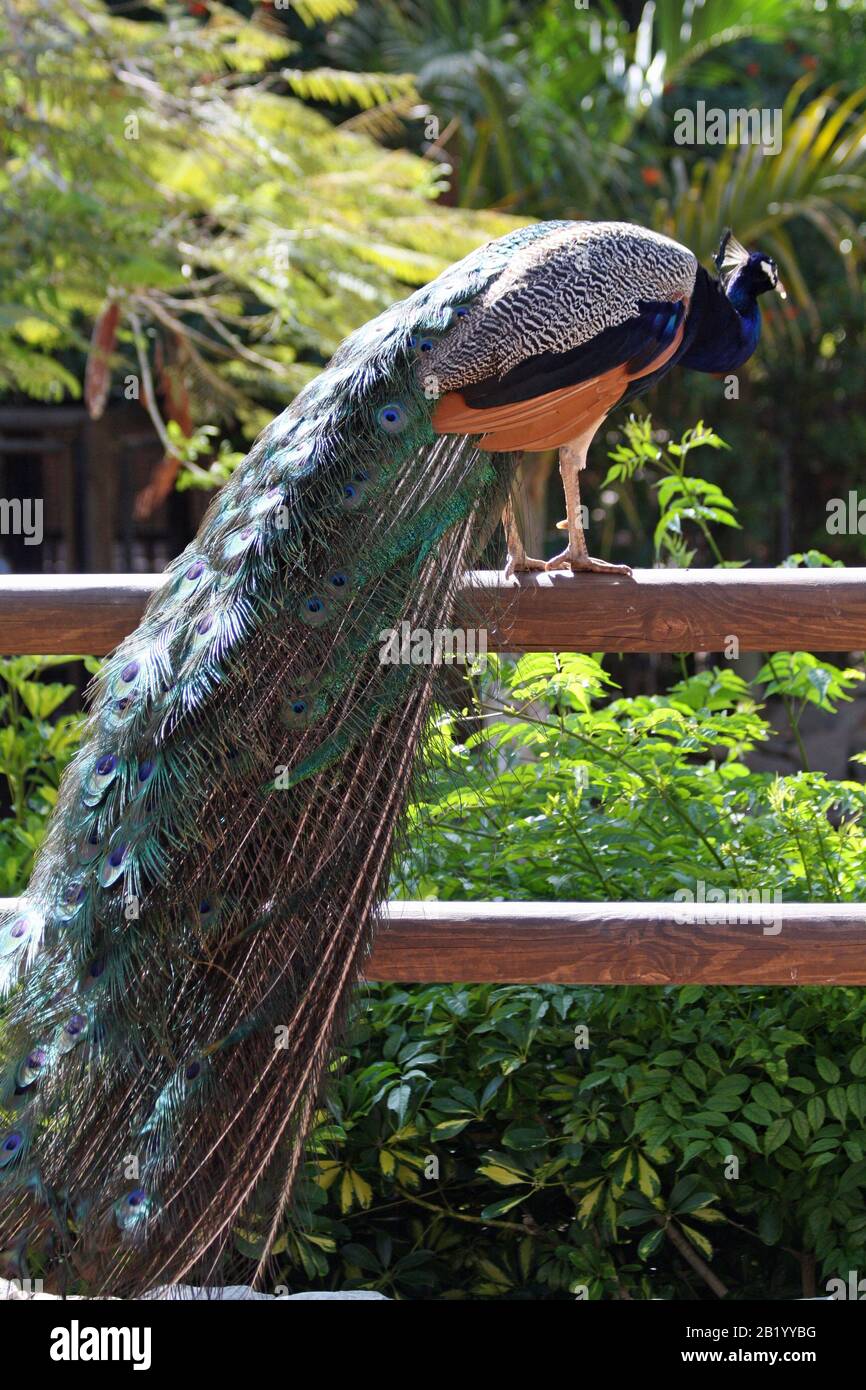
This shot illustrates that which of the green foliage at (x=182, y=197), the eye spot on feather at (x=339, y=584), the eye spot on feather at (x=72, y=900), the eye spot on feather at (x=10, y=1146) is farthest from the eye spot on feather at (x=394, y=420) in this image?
the green foliage at (x=182, y=197)

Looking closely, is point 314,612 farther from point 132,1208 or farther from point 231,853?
point 132,1208

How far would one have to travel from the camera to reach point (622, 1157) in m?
2.61

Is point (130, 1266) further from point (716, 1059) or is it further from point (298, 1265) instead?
point (716, 1059)

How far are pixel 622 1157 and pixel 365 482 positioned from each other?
50.2 inches

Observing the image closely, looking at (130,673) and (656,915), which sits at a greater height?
(130,673)

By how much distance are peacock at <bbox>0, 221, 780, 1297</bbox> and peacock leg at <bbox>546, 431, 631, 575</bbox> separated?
0.08 ft

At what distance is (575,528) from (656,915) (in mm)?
742

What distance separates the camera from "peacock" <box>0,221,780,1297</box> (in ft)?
7.29

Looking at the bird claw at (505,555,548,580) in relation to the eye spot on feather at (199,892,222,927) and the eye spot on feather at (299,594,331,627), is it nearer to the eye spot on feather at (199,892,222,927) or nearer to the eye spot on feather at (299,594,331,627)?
the eye spot on feather at (299,594,331,627)

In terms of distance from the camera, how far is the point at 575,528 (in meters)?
2.69

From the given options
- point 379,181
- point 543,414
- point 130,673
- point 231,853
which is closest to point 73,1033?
point 231,853

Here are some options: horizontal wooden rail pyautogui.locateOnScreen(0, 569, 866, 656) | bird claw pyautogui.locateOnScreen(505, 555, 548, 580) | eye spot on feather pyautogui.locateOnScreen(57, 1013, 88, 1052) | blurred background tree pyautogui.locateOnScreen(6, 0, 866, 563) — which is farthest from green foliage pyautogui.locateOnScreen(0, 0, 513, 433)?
eye spot on feather pyautogui.locateOnScreen(57, 1013, 88, 1052)

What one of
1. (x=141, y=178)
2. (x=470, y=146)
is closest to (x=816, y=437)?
(x=470, y=146)

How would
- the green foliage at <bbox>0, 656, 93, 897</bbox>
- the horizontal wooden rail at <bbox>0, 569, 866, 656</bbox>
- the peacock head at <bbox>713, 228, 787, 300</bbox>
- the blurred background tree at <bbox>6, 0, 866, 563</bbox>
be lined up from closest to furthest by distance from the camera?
the horizontal wooden rail at <bbox>0, 569, 866, 656</bbox>, the peacock head at <bbox>713, 228, 787, 300</bbox>, the green foliage at <bbox>0, 656, 93, 897</bbox>, the blurred background tree at <bbox>6, 0, 866, 563</bbox>
